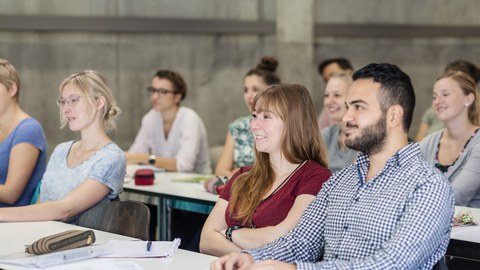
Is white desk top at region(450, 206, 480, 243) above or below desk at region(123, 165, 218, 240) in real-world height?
above

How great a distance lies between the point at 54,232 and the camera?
359cm

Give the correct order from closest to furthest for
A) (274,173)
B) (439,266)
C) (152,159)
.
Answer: (439,266)
(274,173)
(152,159)

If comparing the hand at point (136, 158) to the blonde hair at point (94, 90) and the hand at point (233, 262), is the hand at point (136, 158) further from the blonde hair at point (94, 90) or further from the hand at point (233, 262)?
the hand at point (233, 262)

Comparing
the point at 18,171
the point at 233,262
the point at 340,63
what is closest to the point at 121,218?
the point at 233,262

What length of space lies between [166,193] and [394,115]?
234 cm

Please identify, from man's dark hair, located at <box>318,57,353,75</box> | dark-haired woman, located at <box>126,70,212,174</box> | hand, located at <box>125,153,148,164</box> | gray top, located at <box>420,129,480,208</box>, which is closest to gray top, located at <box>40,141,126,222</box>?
gray top, located at <box>420,129,480,208</box>

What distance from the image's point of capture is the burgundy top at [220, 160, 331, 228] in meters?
3.38

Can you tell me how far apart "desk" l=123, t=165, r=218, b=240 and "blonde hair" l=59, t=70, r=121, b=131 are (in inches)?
27.7

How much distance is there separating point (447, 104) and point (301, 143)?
70.4 inches

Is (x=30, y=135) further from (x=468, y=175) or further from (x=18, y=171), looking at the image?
(x=468, y=175)

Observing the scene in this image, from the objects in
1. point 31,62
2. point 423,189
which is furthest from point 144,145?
point 423,189

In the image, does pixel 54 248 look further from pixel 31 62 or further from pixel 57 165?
pixel 31 62

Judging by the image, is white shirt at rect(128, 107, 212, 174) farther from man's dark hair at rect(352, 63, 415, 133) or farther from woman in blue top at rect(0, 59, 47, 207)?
man's dark hair at rect(352, 63, 415, 133)

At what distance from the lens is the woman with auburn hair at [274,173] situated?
11.1ft
